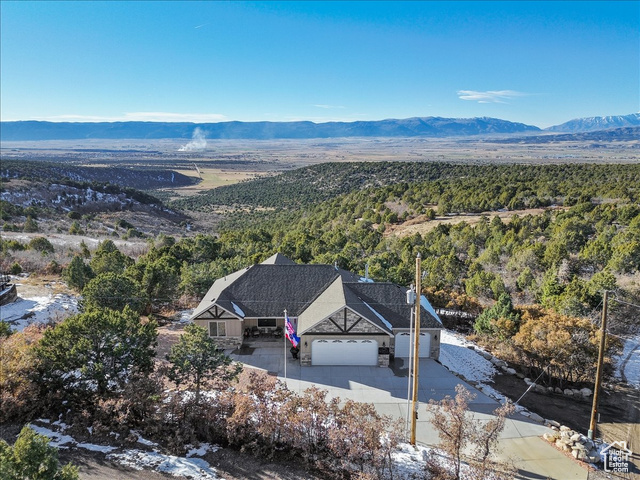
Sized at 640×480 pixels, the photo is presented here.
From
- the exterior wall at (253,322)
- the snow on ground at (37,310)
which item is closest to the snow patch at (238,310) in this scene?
the exterior wall at (253,322)

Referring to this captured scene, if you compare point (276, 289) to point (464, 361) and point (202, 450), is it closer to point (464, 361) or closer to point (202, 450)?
point (202, 450)

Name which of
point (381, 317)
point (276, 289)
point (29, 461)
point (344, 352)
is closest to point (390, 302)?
point (381, 317)

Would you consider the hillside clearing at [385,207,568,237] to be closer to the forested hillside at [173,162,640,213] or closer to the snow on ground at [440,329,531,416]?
the forested hillside at [173,162,640,213]

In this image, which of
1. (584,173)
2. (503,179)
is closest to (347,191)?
(503,179)

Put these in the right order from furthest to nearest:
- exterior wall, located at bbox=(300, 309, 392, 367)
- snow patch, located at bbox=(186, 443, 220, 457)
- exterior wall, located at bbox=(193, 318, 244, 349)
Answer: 1. exterior wall, located at bbox=(193, 318, 244, 349)
2. exterior wall, located at bbox=(300, 309, 392, 367)
3. snow patch, located at bbox=(186, 443, 220, 457)

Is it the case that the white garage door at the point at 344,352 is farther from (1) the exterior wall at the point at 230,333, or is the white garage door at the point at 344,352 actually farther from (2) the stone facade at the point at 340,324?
(1) the exterior wall at the point at 230,333

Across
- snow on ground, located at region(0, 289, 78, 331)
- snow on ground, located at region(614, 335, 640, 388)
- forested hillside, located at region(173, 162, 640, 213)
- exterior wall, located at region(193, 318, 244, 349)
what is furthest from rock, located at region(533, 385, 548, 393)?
forested hillside, located at region(173, 162, 640, 213)
